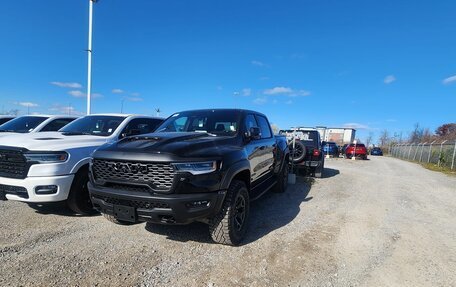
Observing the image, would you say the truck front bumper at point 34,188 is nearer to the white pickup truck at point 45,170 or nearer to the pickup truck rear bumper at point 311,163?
the white pickup truck at point 45,170

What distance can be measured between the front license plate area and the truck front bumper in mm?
1573

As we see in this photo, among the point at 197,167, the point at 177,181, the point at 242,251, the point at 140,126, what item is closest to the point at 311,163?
the point at 140,126

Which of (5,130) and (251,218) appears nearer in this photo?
(251,218)

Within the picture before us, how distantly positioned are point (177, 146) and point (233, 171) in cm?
83

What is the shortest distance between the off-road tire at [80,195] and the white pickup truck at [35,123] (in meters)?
3.99

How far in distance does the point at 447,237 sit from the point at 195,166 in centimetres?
447

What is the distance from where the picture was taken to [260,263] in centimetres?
372

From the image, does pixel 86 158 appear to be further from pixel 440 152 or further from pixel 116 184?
pixel 440 152

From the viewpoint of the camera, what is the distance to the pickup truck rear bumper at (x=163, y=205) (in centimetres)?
347

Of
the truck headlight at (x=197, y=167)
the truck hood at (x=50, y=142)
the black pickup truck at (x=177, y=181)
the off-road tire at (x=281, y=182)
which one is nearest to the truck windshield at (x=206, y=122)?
the black pickup truck at (x=177, y=181)

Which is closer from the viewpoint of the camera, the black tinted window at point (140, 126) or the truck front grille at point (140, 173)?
the truck front grille at point (140, 173)

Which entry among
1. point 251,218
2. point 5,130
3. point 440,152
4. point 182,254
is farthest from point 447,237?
point 440,152

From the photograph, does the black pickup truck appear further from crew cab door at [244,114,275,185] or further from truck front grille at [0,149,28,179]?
truck front grille at [0,149,28,179]

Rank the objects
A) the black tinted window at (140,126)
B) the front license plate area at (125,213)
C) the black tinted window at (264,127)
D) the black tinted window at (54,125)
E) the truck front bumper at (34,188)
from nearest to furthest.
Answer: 1. the front license plate area at (125,213)
2. the truck front bumper at (34,188)
3. the black tinted window at (264,127)
4. the black tinted window at (140,126)
5. the black tinted window at (54,125)
